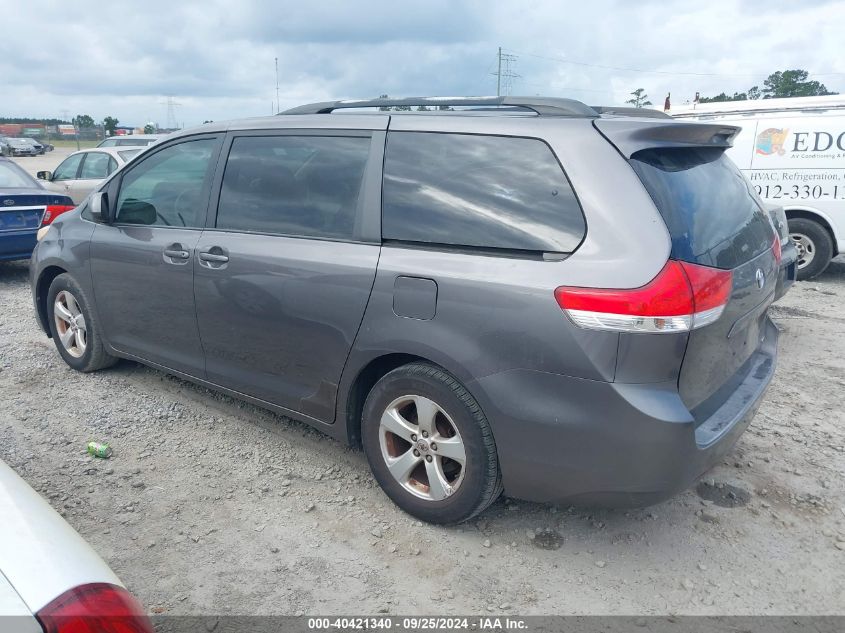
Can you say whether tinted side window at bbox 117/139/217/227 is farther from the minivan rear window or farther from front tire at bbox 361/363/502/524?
the minivan rear window

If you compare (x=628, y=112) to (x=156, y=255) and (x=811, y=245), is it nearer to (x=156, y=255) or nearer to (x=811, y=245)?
(x=156, y=255)

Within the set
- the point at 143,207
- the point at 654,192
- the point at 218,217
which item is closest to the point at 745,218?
the point at 654,192

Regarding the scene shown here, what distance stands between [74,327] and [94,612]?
3936 mm

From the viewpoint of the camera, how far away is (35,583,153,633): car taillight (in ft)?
4.59

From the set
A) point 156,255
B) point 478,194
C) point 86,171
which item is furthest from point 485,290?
point 86,171

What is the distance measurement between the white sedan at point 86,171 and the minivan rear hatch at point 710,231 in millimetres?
10029

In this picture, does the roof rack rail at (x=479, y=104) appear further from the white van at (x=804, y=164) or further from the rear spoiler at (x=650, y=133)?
the white van at (x=804, y=164)

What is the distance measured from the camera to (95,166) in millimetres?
11148

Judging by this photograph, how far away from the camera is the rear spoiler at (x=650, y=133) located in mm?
2656

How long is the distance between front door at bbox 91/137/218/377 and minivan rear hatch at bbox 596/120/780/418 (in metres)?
2.39

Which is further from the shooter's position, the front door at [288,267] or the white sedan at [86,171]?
the white sedan at [86,171]

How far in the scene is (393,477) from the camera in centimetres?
318

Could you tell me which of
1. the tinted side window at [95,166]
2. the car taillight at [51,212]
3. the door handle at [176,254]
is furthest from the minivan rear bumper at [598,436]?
the tinted side window at [95,166]

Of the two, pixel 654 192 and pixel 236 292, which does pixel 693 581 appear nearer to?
pixel 654 192
